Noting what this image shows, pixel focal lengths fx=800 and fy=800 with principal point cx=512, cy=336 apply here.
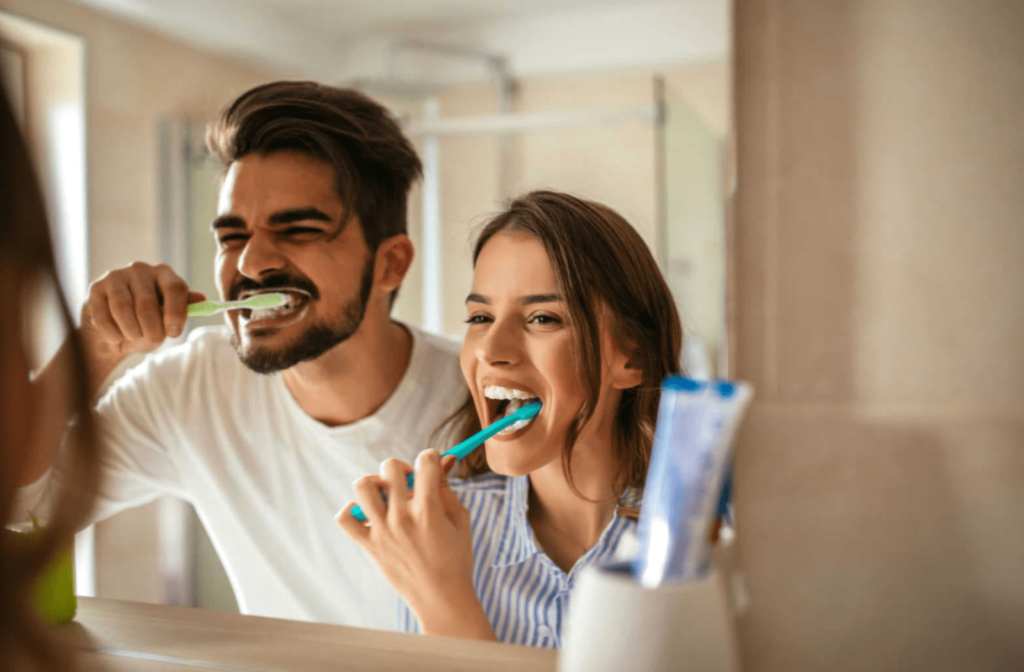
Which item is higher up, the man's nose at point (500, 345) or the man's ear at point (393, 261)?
the man's ear at point (393, 261)

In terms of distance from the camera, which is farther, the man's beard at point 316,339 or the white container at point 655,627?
the man's beard at point 316,339

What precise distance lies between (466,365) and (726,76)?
273 mm

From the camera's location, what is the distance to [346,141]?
65 centimetres

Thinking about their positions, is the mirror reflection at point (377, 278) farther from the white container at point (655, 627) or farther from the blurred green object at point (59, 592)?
the white container at point (655, 627)

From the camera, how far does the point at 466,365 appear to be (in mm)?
606

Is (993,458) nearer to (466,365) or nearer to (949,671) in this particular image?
(949,671)

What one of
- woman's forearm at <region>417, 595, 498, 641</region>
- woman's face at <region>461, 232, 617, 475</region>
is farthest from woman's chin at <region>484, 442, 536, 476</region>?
woman's forearm at <region>417, 595, 498, 641</region>

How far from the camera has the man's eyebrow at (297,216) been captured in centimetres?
64

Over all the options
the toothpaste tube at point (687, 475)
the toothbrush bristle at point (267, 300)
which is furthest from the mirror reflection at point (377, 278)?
the toothpaste tube at point (687, 475)

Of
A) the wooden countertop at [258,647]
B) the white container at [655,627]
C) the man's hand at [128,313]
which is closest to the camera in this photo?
the white container at [655,627]

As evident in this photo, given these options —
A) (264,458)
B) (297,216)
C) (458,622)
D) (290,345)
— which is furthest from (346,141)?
(458,622)

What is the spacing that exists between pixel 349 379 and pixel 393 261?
4.2 inches

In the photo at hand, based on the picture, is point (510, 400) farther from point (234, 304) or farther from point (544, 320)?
point (234, 304)

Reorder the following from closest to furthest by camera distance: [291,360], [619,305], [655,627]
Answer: [655,627] < [619,305] < [291,360]
